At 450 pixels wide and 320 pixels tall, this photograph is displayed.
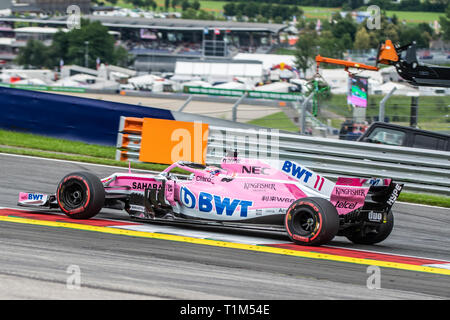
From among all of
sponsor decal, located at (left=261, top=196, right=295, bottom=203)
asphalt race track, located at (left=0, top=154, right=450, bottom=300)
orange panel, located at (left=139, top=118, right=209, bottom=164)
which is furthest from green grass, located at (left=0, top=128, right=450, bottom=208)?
sponsor decal, located at (left=261, top=196, right=295, bottom=203)

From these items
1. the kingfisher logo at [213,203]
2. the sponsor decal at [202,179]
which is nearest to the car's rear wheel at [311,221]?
the kingfisher logo at [213,203]

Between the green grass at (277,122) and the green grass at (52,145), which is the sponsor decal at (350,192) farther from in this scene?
the green grass at (277,122)

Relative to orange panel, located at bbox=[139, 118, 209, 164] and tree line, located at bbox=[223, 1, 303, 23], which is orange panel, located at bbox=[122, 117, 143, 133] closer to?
orange panel, located at bbox=[139, 118, 209, 164]

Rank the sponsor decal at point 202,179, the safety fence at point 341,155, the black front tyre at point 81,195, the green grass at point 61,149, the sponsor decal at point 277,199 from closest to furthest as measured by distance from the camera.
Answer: the sponsor decal at point 277,199 < the sponsor decal at point 202,179 < the black front tyre at point 81,195 < the safety fence at point 341,155 < the green grass at point 61,149

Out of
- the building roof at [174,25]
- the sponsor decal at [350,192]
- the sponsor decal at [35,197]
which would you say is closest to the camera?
the sponsor decal at [350,192]

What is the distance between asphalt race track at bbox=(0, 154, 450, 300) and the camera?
5.99 meters

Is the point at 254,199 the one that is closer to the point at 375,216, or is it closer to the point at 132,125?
the point at 375,216

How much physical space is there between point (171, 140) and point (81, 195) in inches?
228

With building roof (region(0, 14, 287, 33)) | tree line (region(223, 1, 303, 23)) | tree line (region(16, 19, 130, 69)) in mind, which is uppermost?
tree line (region(223, 1, 303, 23))

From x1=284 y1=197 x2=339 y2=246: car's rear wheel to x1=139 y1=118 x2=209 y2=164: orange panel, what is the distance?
6.76m

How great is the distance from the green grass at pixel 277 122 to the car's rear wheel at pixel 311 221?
10.1 metres

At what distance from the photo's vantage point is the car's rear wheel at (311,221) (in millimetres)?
8078

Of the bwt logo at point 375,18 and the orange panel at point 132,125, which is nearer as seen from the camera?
the bwt logo at point 375,18
